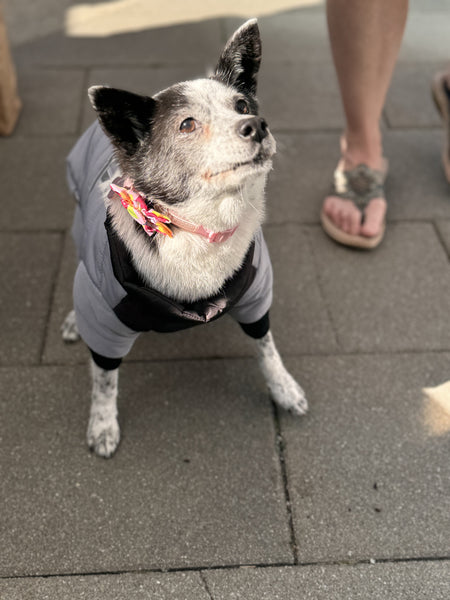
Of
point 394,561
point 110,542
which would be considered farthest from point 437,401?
point 110,542

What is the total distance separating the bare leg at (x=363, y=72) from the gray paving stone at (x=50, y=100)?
171 cm

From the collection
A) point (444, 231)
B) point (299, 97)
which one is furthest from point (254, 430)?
point (299, 97)

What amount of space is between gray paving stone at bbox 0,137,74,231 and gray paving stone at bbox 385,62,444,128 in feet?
6.68

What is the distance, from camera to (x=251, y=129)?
1576 millimetres

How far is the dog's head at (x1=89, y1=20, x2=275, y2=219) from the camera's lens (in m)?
1.60

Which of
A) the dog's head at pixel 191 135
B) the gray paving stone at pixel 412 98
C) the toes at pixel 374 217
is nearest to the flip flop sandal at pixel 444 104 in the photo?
the gray paving stone at pixel 412 98

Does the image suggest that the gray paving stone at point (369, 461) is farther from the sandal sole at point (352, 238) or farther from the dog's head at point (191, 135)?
the dog's head at point (191, 135)

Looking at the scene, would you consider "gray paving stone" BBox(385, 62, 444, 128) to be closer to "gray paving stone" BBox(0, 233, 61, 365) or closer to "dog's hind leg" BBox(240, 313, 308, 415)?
"dog's hind leg" BBox(240, 313, 308, 415)

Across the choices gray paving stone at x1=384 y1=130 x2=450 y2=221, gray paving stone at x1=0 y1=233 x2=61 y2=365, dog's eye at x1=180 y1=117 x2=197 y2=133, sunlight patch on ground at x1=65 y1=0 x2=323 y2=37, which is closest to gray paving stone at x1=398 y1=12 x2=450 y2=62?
sunlight patch on ground at x1=65 y1=0 x2=323 y2=37

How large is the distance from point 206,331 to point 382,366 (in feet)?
2.50

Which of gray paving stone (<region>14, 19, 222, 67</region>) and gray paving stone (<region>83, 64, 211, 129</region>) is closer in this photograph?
gray paving stone (<region>83, 64, 211, 129</region>)

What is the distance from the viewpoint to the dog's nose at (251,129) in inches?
62.0

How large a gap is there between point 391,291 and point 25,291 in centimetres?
170

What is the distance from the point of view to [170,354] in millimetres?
2648
